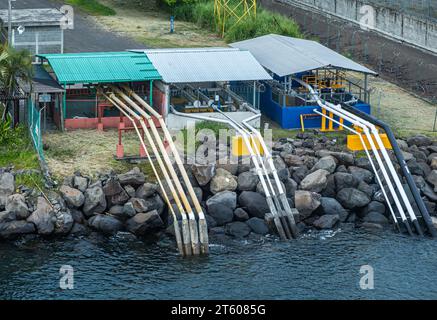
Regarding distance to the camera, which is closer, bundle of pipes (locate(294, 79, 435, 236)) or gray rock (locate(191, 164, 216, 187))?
bundle of pipes (locate(294, 79, 435, 236))

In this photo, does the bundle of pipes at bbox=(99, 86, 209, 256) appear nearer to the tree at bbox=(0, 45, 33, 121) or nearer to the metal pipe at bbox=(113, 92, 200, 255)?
the metal pipe at bbox=(113, 92, 200, 255)

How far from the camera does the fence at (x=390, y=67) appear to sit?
219 feet

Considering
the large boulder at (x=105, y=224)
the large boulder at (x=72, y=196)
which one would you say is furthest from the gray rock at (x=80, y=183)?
the large boulder at (x=105, y=224)

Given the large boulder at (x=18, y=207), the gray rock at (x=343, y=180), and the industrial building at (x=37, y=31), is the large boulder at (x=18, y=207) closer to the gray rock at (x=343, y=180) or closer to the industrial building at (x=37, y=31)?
the gray rock at (x=343, y=180)

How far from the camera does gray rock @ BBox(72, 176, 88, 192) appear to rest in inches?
2128

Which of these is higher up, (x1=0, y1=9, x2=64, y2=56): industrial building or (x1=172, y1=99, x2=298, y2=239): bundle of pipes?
(x1=0, y1=9, x2=64, y2=56): industrial building

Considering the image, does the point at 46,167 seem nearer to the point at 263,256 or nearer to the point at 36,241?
the point at 36,241

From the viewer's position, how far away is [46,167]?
182ft

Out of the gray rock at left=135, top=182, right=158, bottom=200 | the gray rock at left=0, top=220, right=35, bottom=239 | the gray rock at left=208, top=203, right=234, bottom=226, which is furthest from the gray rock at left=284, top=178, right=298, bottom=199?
the gray rock at left=0, top=220, right=35, bottom=239

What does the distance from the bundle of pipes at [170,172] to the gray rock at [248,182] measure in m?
2.87

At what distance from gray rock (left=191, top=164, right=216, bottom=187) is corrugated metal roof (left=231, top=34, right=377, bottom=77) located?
1098 cm

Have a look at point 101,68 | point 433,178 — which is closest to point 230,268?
point 433,178

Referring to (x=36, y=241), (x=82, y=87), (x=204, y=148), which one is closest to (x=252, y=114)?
(x=204, y=148)

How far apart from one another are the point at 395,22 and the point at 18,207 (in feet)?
133
